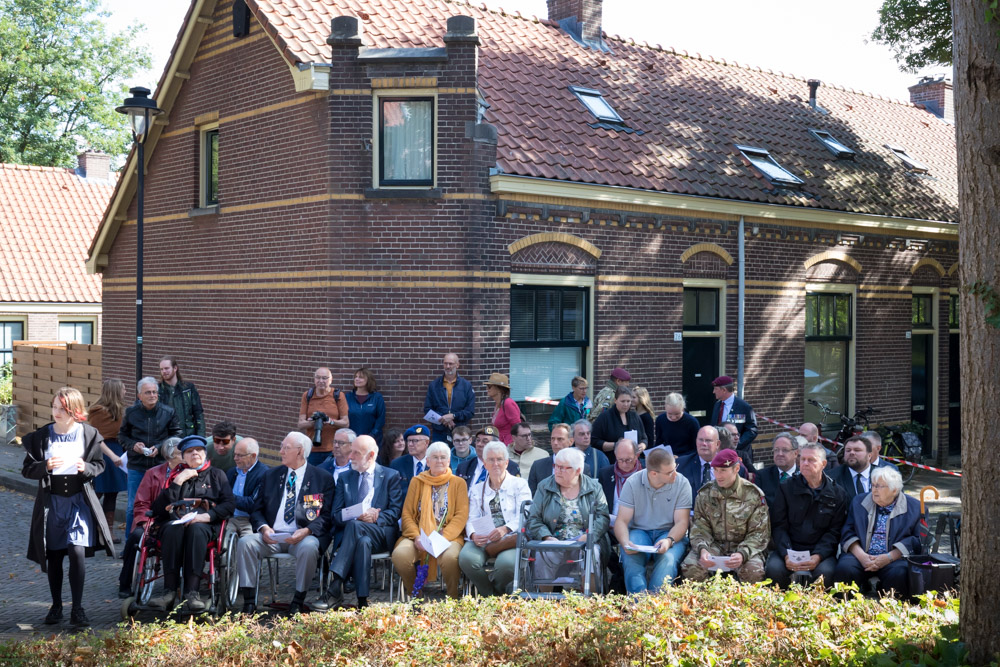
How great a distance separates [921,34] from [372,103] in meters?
10.1

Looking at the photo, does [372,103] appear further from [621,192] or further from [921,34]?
[921,34]

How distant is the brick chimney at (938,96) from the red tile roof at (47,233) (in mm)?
22355

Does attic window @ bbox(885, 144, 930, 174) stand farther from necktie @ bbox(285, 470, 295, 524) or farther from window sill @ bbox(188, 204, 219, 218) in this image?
necktie @ bbox(285, 470, 295, 524)

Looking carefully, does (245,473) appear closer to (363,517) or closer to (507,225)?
(363,517)

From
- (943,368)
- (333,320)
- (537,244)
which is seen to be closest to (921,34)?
(943,368)

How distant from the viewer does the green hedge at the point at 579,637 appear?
210 inches

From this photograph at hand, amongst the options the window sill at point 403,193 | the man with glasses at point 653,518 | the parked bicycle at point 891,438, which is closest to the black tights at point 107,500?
the window sill at point 403,193

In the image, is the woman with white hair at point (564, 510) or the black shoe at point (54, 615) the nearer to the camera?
the black shoe at point (54, 615)

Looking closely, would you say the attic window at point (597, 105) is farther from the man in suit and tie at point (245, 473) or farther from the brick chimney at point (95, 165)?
the brick chimney at point (95, 165)

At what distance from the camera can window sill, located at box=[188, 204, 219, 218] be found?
48.9 ft

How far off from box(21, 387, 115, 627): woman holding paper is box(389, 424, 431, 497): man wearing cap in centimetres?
268

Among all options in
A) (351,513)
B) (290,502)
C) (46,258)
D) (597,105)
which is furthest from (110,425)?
(46,258)

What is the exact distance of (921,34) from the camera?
16.7m

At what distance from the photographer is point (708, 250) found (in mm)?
15109
